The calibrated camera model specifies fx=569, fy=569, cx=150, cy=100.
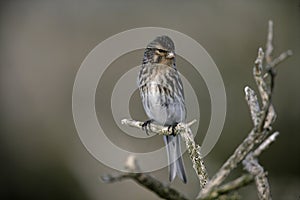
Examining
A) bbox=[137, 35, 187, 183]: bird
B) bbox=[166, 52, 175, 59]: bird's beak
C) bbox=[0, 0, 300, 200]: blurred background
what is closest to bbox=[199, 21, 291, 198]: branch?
bbox=[166, 52, 175, 59]: bird's beak

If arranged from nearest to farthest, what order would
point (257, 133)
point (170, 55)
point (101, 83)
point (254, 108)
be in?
1. point (257, 133)
2. point (254, 108)
3. point (170, 55)
4. point (101, 83)

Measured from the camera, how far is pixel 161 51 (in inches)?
106

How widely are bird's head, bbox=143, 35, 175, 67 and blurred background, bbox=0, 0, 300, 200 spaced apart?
1126 millimetres

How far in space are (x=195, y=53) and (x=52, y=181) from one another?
158 cm

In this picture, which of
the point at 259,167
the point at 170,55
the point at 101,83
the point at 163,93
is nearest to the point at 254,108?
the point at 259,167

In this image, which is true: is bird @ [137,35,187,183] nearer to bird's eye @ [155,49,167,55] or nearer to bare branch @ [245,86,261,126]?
bird's eye @ [155,49,167,55]

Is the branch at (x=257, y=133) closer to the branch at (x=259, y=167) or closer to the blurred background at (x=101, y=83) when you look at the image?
the branch at (x=259, y=167)

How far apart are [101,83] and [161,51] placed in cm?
227

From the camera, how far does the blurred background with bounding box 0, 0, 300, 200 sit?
4.34 meters

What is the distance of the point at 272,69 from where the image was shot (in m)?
0.64

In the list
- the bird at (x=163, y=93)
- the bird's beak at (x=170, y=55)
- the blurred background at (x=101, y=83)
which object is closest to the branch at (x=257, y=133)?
the bird's beak at (x=170, y=55)

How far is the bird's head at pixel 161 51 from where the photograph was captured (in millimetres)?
2581

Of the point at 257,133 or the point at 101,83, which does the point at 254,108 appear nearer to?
the point at 257,133

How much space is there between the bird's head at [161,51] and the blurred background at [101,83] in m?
1.13
